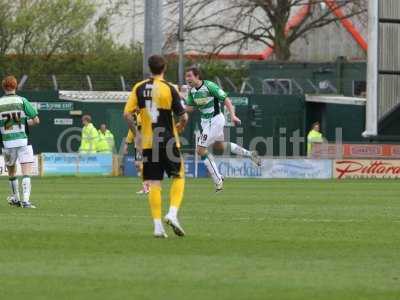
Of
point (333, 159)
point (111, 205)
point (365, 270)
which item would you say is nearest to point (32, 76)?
point (333, 159)

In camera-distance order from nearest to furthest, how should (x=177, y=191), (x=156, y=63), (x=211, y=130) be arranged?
(x=156, y=63), (x=177, y=191), (x=211, y=130)

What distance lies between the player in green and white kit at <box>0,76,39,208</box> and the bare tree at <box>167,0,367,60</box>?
4122 cm

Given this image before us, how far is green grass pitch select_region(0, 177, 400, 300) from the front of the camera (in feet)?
33.8

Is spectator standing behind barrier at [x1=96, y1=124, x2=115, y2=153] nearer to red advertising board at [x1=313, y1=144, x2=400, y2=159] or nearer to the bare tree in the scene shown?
red advertising board at [x1=313, y1=144, x2=400, y2=159]

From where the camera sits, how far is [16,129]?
19.4 meters

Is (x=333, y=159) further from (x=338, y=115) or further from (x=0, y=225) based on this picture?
(x=0, y=225)

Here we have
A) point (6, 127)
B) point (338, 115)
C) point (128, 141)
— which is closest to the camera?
point (6, 127)

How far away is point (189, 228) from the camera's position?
1548cm

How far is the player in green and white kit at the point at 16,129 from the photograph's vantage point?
1917 centimetres

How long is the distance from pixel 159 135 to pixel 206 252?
204cm

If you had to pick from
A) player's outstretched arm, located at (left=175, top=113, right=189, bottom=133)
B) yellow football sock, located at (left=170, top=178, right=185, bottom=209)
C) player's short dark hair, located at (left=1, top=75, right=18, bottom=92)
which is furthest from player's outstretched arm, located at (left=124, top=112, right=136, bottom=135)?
player's short dark hair, located at (left=1, top=75, right=18, bottom=92)

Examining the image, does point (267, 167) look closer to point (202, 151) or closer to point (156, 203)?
point (202, 151)

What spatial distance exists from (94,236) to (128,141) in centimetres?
1061

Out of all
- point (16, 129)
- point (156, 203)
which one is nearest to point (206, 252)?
point (156, 203)
